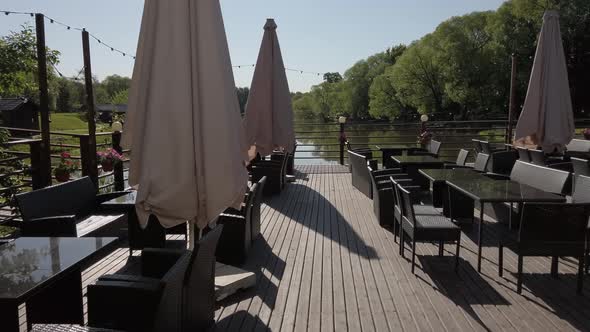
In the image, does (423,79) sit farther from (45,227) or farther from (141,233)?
(45,227)

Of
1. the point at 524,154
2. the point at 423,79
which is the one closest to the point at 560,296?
the point at 524,154

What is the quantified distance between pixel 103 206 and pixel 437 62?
30663 mm

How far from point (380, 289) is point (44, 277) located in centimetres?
239

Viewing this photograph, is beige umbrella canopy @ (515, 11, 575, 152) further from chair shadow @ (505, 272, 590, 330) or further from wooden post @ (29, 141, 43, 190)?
wooden post @ (29, 141, 43, 190)

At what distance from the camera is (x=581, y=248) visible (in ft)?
10.6

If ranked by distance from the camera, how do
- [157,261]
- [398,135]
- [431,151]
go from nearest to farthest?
[157,261]
[431,151]
[398,135]

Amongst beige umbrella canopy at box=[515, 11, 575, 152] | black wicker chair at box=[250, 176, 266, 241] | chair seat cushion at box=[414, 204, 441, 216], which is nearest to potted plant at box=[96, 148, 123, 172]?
black wicker chair at box=[250, 176, 266, 241]

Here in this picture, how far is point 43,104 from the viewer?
507 centimetres

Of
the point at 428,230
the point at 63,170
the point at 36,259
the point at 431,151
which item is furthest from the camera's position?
the point at 431,151

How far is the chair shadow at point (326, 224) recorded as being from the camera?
178 inches

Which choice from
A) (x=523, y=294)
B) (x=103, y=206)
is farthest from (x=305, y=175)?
(x=523, y=294)

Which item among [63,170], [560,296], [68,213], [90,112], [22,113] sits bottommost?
[560,296]

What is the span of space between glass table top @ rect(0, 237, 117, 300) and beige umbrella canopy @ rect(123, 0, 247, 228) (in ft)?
1.30

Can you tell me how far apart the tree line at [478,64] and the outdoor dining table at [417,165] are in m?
20.7
